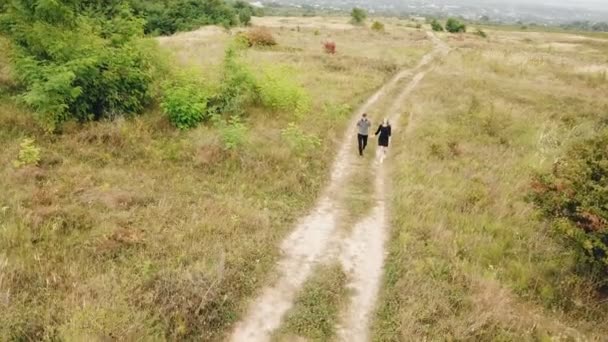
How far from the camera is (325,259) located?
10.3 m

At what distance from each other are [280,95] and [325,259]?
11.3 meters

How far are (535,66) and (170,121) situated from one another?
119ft

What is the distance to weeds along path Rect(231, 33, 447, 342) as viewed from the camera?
8289mm

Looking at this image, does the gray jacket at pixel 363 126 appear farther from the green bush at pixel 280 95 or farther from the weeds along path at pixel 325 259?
the green bush at pixel 280 95

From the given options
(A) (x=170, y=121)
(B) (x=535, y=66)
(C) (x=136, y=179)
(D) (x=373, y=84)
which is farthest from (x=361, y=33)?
(C) (x=136, y=179)

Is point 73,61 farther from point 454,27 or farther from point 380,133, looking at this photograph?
point 454,27

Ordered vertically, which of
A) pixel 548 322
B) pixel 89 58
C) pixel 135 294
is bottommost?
pixel 548 322

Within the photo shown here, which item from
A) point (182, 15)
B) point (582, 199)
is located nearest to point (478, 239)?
point (582, 199)

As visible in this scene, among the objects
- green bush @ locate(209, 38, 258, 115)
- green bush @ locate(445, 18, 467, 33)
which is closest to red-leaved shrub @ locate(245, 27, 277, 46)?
green bush @ locate(209, 38, 258, 115)

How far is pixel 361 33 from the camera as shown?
66500 mm

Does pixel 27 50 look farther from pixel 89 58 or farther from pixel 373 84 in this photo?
pixel 373 84

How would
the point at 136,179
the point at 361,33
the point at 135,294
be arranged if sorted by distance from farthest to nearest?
the point at 361,33, the point at 136,179, the point at 135,294

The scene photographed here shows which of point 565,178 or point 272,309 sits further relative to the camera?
point 565,178

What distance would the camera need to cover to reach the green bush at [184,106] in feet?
55.6
